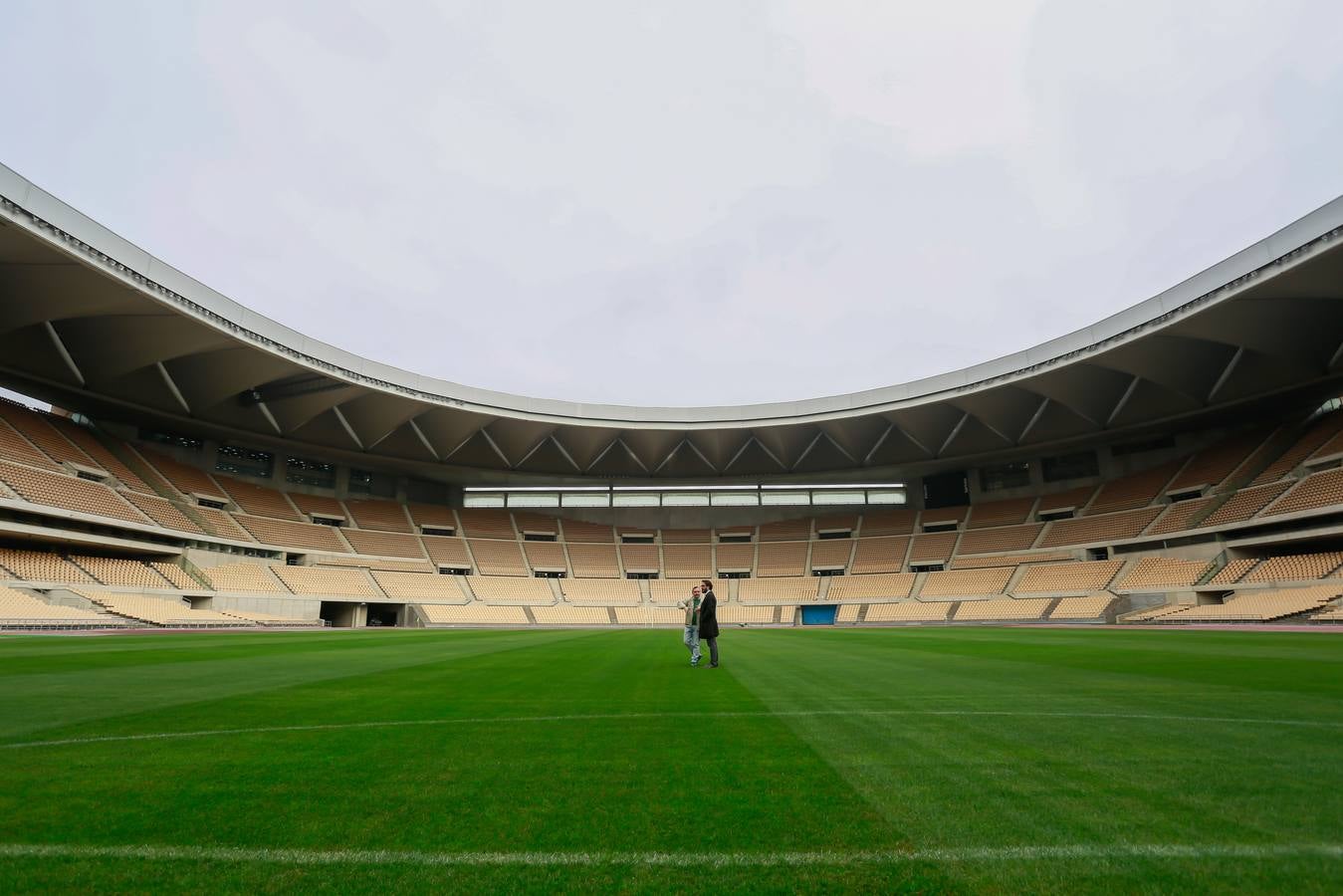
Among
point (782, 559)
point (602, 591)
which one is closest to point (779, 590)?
point (782, 559)

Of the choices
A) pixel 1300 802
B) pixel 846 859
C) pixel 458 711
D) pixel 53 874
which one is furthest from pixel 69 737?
pixel 1300 802

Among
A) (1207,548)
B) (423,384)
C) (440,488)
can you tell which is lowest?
(1207,548)

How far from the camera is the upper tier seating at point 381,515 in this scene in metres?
45.6

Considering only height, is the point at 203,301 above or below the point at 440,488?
above

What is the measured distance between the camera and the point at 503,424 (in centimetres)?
4462

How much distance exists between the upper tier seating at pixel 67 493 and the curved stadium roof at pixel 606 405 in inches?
204

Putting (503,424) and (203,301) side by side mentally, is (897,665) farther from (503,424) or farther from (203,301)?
(503,424)

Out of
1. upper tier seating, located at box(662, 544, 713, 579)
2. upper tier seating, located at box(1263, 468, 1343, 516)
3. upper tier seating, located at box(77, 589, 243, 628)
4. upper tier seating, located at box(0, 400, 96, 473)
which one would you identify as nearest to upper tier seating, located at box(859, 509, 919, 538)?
upper tier seating, located at box(662, 544, 713, 579)

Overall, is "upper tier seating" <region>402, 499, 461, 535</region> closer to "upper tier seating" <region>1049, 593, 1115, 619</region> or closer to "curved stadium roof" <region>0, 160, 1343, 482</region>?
"curved stadium roof" <region>0, 160, 1343, 482</region>

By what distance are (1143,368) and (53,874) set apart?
40106 mm

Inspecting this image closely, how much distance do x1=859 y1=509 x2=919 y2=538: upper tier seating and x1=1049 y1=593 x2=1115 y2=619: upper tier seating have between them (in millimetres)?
15275

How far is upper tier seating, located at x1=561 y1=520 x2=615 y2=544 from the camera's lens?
2046 inches

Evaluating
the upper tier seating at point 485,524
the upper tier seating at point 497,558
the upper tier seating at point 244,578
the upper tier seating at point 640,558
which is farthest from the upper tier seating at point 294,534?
the upper tier seating at point 640,558

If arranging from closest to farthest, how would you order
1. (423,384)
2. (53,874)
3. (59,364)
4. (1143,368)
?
(53,874)
(59,364)
(1143,368)
(423,384)
